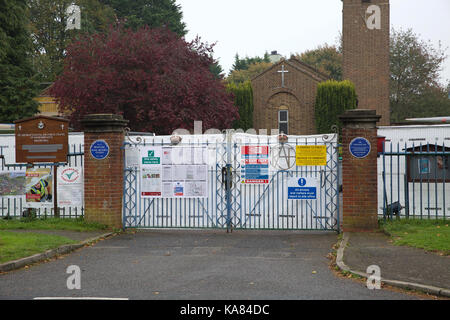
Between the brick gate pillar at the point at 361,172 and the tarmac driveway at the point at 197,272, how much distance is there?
824 mm

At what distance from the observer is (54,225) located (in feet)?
43.8

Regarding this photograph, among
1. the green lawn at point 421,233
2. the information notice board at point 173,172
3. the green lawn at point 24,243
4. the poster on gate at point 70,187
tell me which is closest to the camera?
the green lawn at point 24,243

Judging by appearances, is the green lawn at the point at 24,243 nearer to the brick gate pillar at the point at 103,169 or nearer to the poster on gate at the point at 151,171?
the brick gate pillar at the point at 103,169

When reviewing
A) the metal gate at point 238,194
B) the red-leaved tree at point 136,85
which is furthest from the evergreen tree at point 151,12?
the metal gate at point 238,194

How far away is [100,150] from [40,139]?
1.98 metres

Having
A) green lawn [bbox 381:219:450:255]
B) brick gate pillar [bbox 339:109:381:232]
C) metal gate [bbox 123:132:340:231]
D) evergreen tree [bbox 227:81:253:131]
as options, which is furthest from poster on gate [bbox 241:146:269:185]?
evergreen tree [bbox 227:81:253:131]

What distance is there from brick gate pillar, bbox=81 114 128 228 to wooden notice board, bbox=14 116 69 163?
1.05m

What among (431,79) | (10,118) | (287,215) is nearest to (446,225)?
(287,215)

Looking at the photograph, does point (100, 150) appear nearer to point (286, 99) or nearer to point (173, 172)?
point (173, 172)

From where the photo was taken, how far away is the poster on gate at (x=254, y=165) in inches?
516

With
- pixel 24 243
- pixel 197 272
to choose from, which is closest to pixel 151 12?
pixel 24 243

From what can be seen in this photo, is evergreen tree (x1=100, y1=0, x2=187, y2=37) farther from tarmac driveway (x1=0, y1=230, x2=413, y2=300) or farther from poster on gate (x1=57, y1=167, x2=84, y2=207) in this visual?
tarmac driveway (x1=0, y1=230, x2=413, y2=300)

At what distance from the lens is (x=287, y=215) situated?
13.2 metres

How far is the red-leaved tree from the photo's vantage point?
24891 mm
